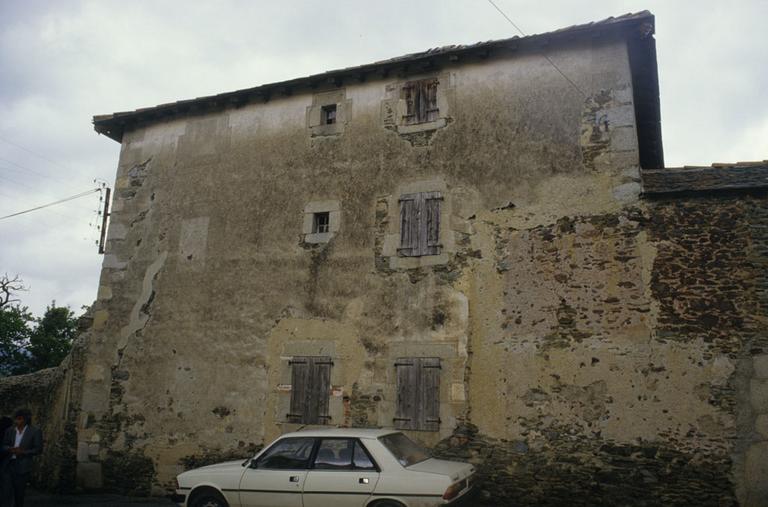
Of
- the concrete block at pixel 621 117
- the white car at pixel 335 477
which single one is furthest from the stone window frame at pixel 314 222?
the concrete block at pixel 621 117

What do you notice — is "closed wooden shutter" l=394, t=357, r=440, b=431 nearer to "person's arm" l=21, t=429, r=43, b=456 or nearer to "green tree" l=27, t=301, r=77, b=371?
"person's arm" l=21, t=429, r=43, b=456

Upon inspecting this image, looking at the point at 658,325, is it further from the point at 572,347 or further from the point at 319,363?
the point at 319,363

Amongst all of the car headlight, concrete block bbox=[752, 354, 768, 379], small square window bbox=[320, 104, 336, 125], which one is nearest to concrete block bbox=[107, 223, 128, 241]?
small square window bbox=[320, 104, 336, 125]

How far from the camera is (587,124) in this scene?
8656 millimetres

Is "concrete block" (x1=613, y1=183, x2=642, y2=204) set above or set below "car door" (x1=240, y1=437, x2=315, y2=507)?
above

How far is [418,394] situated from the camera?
862 centimetres

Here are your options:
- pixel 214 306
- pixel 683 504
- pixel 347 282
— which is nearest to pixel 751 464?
pixel 683 504

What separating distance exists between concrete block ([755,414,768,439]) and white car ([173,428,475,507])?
144 inches

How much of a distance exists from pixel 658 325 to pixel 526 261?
1975 mm

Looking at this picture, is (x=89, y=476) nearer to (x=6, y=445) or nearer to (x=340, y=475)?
(x=6, y=445)

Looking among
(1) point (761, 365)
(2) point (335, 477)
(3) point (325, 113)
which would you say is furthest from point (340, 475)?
(3) point (325, 113)

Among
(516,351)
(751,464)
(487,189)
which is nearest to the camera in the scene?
(751,464)

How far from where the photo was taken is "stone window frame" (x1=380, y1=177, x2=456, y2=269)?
29.7 ft

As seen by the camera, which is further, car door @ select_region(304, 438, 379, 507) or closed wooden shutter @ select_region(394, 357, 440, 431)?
closed wooden shutter @ select_region(394, 357, 440, 431)
